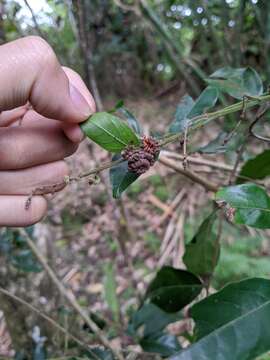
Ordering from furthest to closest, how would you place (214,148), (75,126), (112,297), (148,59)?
(148,59), (112,297), (214,148), (75,126)

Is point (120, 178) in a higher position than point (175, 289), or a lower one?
higher

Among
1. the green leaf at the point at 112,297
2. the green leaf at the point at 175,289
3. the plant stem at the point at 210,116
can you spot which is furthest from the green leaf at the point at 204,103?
the green leaf at the point at 112,297

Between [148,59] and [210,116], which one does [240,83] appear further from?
[148,59]

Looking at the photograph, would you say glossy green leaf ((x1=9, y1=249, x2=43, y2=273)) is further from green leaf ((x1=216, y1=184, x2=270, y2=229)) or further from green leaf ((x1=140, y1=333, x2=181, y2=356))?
green leaf ((x1=216, y1=184, x2=270, y2=229))

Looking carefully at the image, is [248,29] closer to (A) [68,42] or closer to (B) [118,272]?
(A) [68,42]

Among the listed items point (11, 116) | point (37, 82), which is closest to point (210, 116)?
point (37, 82)

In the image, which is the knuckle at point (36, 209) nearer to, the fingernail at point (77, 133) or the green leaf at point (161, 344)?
the fingernail at point (77, 133)
